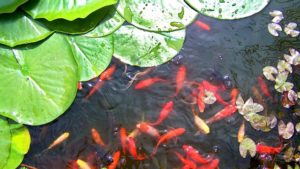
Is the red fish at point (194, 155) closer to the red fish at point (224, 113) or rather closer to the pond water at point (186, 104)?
the pond water at point (186, 104)

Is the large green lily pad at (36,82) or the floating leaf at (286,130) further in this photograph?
the floating leaf at (286,130)

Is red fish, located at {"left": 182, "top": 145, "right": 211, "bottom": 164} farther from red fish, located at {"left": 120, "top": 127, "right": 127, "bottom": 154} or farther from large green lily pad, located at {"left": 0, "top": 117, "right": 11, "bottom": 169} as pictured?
large green lily pad, located at {"left": 0, "top": 117, "right": 11, "bottom": 169}

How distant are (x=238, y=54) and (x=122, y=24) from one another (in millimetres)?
766

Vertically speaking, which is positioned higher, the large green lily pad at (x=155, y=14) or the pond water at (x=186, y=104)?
the large green lily pad at (x=155, y=14)

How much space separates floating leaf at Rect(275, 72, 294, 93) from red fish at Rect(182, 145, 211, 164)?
641 millimetres

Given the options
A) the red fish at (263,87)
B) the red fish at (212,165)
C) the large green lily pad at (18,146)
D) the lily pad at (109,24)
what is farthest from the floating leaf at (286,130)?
the large green lily pad at (18,146)

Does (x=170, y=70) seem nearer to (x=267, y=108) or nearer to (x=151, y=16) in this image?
(x=151, y=16)

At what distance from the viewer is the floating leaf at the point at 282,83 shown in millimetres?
2633

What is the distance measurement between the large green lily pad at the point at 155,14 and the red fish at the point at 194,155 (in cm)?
75

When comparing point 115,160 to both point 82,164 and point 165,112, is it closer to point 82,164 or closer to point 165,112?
point 82,164

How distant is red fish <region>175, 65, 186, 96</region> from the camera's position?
2646 millimetres

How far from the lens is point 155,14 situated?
8.86ft

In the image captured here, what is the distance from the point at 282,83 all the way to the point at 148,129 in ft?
2.89

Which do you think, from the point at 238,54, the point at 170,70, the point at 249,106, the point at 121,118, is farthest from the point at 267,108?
the point at 121,118
